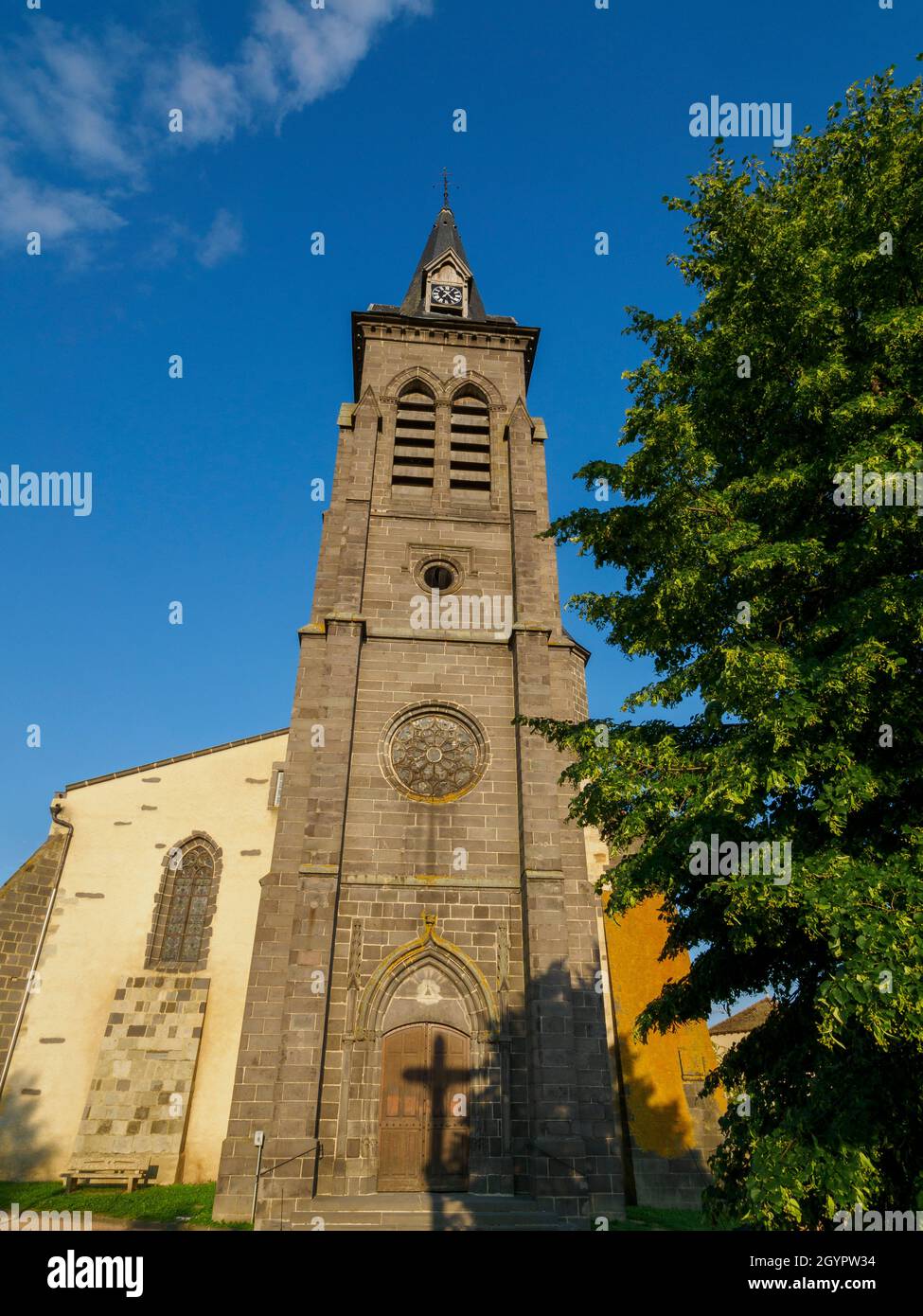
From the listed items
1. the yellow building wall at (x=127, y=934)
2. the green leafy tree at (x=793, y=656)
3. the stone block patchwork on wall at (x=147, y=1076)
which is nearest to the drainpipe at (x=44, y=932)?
the yellow building wall at (x=127, y=934)

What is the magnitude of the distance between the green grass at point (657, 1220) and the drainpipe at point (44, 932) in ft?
37.4

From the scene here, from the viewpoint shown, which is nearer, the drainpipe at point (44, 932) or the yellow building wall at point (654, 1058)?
the yellow building wall at point (654, 1058)

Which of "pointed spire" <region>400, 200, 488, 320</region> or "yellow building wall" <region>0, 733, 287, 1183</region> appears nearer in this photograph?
"yellow building wall" <region>0, 733, 287, 1183</region>

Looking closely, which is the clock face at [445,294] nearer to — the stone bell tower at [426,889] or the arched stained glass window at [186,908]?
the stone bell tower at [426,889]

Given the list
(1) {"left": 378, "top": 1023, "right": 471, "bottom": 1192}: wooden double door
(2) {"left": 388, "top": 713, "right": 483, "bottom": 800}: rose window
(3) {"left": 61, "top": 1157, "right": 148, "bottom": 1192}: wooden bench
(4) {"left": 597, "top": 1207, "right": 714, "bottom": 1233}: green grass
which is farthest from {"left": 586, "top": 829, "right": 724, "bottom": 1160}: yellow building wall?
(3) {"left": 61, "top": 1157, "right": 148, "bottom": 1192}: wooden bench

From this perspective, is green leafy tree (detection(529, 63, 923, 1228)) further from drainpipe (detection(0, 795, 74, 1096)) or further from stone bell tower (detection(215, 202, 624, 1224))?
drainpipe (detection(0, 795, 74, 1096))

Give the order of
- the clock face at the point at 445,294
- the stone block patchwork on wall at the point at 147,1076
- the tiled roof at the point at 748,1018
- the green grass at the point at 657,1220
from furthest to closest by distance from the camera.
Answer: the tiled roof at the point at 748,1018 → the clock face at the point at 445,294 → the stone block patchwork on wall at the point at 147,1076 → the green grass at the point at 657,1220

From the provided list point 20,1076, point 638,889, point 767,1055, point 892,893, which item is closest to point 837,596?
point 892,893

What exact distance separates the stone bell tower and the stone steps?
17 centimetres

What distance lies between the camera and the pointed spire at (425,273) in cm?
2466

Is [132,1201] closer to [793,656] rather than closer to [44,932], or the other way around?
[44,932]

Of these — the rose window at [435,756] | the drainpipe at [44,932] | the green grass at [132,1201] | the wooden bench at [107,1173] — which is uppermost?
the rose window at [435,756]

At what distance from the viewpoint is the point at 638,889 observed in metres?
7.21

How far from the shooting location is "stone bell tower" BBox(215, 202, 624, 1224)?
12.2 m
